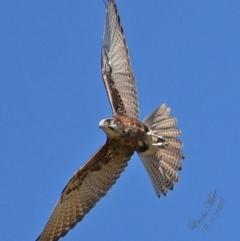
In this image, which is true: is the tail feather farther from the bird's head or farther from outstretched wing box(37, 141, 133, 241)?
the bird's head

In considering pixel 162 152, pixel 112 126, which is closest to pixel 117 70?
pixel 112 126

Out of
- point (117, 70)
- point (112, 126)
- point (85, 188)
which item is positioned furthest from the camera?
point (117, 70)

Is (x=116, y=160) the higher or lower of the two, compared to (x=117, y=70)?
lower

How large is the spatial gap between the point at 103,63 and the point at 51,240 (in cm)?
252

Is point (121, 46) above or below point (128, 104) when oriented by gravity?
above

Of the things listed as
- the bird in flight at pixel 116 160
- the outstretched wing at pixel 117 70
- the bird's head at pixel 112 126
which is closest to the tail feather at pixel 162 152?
the bird in flight at pixel 116 160

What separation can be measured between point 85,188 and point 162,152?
45.4 inches

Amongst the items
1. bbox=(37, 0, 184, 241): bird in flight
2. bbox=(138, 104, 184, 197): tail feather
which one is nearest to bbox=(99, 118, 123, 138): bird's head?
bbox=(37, 0, 184, 241): bird in flight

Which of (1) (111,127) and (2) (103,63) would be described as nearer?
(1) (111,127)

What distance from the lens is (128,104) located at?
1242cm

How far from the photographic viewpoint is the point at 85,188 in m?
12.5

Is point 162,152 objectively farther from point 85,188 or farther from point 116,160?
point 85,188

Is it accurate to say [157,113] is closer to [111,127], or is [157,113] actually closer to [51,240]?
[111,127]

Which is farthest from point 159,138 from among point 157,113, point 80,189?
point 80,189
